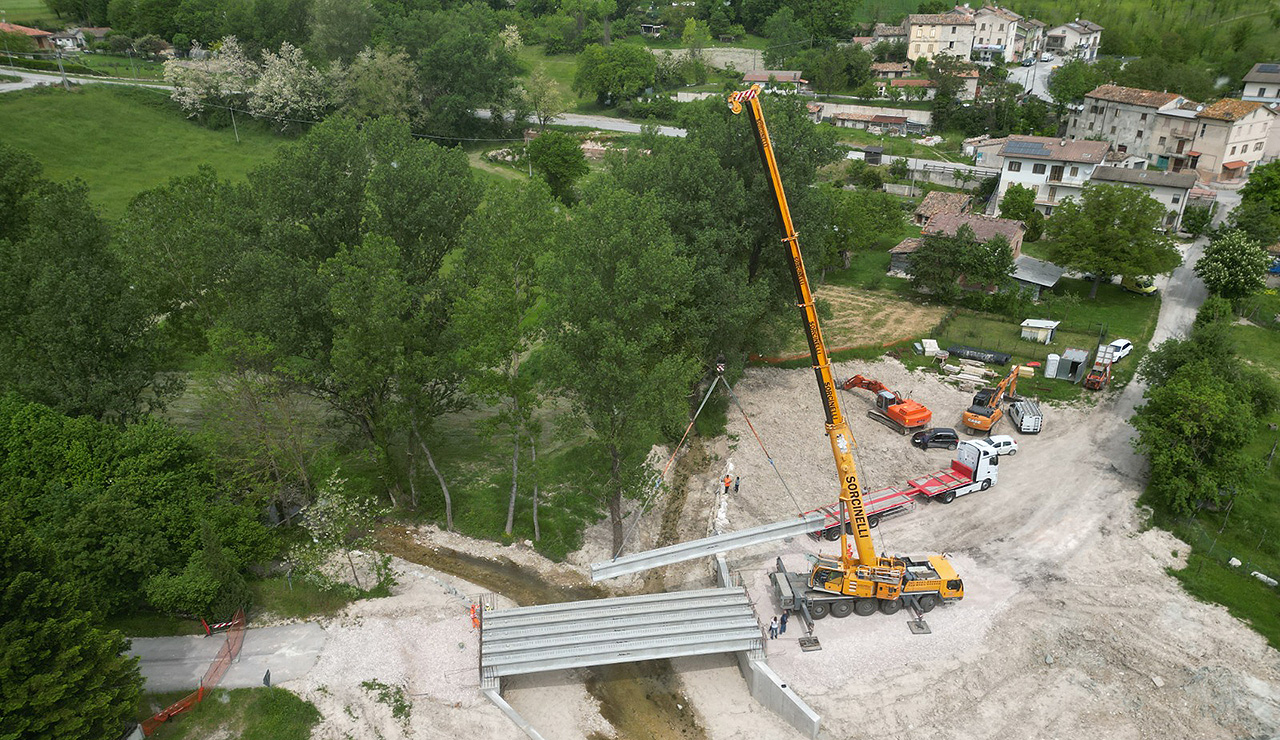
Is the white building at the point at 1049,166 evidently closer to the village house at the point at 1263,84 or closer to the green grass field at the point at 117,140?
the village house at the point at 1263,84

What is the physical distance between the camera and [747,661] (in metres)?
25.5

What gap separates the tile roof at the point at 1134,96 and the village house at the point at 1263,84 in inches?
715

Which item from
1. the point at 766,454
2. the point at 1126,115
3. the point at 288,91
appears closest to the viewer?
the point at 766,454

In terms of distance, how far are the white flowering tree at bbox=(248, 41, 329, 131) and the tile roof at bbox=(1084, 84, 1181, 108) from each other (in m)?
82.7

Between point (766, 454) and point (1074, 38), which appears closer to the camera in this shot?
point (766, 454)

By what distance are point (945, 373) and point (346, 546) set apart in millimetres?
33727

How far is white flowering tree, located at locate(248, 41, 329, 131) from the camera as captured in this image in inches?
3169

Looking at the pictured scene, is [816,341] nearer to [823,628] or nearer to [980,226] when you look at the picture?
[823,628]

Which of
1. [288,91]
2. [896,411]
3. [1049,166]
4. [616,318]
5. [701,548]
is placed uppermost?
[288,91]

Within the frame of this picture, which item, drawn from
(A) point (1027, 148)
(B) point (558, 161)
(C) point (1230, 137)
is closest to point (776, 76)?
(A) point (1027, 148)

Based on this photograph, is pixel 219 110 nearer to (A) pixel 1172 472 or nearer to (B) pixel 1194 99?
(A) pixel 1172 472

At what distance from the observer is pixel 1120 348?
153 feet

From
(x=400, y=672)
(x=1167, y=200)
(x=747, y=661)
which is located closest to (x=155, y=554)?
(x=400, y=672)

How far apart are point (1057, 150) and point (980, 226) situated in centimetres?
1796
